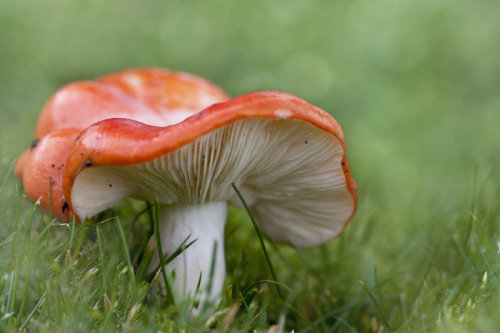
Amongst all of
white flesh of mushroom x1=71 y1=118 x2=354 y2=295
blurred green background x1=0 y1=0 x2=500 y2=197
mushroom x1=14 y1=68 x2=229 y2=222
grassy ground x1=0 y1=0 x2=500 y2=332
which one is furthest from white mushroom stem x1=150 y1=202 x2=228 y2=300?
blurred green background x1=0 y1=0 x2=500 y2=197

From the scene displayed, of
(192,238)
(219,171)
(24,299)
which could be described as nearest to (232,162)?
(219,171)

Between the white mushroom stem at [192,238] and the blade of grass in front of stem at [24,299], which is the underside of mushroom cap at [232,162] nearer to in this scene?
the white mushroom stem at [192,238]

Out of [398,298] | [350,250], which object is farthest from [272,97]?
[350,250]

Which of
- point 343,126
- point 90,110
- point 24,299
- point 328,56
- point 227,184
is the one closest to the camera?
point 24,299

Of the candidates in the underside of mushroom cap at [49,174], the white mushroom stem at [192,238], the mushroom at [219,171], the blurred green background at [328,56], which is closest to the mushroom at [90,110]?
the underside of mushroom cap at [49,174]

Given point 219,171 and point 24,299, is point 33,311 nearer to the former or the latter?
point 24,299
